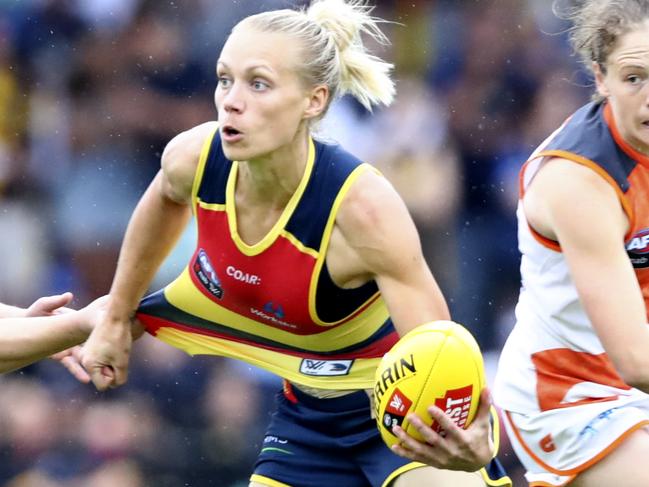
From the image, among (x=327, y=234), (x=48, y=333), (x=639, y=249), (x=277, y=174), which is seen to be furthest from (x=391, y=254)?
(x=48, y=333)

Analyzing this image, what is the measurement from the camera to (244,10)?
8344mm

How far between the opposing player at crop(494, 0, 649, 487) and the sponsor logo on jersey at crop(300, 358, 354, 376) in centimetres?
57

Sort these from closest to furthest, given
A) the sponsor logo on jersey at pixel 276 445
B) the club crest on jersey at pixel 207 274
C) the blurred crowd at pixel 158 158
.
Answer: the club crest on jersey at pixel 207 274, the sponsor logo on jersey at pixel 276 445, the blurred crowd at pixel 158 158

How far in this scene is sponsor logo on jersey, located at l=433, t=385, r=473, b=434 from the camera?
153 inches

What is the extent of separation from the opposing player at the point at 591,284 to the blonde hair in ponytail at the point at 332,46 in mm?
853

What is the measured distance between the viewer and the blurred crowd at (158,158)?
25.4ft

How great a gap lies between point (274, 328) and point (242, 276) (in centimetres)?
22

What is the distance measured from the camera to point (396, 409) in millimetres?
3936

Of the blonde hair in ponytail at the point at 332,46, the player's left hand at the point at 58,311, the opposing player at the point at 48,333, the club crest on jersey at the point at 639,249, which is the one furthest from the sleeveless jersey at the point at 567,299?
the player's left hand at the point at 58,311

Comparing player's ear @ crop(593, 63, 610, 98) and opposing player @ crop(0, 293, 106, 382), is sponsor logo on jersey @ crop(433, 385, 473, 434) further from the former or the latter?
opposing player @ crop(0, 293, 106, 382)

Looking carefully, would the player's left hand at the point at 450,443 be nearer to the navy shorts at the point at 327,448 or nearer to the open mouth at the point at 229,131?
the navy shorts at the point at 327,448

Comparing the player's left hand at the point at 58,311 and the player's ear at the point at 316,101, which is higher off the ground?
the player's ear at the point at 316,101

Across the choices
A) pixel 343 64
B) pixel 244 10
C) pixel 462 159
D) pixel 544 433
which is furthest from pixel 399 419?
pixel 244 10

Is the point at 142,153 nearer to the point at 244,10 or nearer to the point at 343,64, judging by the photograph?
the point at 244,10
